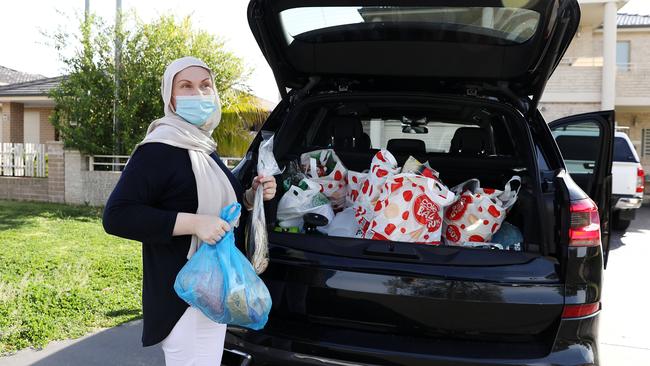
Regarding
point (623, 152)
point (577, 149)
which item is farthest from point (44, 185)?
point (623, 152)

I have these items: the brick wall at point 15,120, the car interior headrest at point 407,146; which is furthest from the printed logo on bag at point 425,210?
the brick wall at point 15,120

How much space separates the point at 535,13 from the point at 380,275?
1475 millimetres

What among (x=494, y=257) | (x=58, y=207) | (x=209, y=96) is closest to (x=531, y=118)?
(x=494, y=257)

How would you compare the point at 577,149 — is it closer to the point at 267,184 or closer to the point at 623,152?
the point at 623,152

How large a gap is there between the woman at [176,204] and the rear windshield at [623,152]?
8879 millimetres

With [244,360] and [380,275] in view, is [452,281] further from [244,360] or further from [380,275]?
[244,360]

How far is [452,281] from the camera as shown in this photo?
7.34 feet

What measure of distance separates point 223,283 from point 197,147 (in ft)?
1.66

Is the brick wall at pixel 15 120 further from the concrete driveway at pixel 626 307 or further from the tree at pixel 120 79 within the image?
the concrete driveway at pixel 626 307

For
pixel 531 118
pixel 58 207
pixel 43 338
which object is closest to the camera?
pixel 531 118

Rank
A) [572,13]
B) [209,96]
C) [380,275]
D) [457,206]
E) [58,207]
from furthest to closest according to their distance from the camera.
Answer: [58,207]
[457,206]
[572,13]
[380,275]
[209,96]

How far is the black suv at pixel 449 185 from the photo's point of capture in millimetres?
2225

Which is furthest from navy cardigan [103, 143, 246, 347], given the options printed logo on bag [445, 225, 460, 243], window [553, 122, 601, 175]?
window [553, 122, 601, 175]

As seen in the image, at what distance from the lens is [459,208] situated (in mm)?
2770
